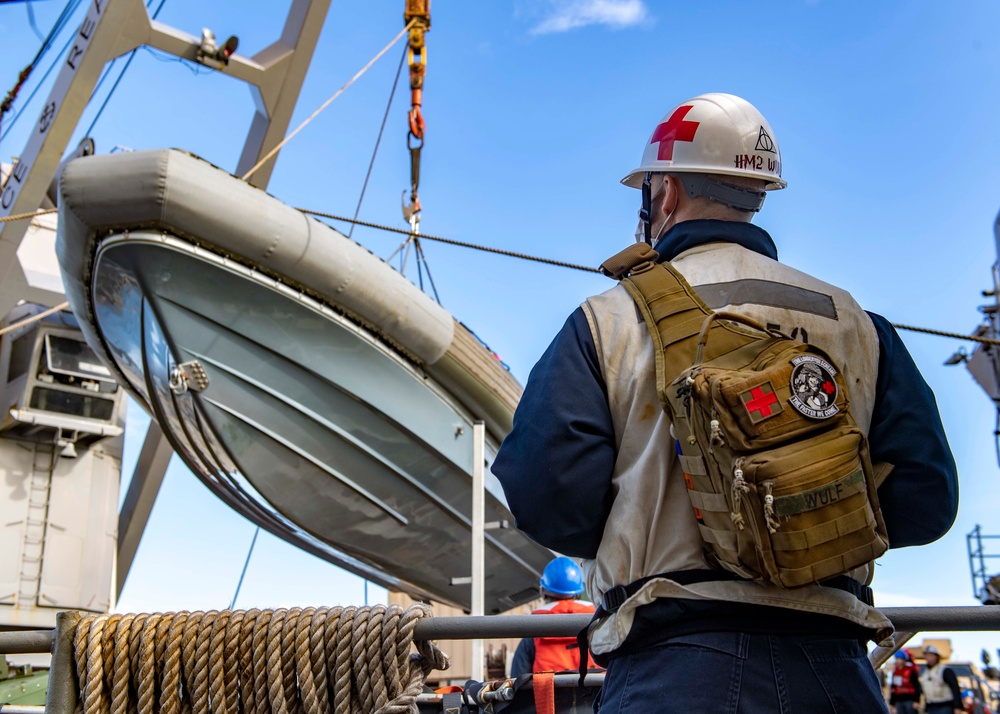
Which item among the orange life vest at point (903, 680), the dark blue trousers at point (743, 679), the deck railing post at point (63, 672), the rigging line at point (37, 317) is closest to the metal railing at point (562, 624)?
the deck railing post at point (63, 672)

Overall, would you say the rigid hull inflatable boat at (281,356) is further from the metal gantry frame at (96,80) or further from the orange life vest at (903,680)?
the orange life vest at (903,680)

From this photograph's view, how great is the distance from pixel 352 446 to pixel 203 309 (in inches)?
57.2

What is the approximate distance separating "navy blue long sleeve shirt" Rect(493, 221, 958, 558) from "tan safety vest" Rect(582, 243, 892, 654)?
0.03 m

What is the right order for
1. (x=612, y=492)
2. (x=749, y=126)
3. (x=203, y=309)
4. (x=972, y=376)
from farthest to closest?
1. (x=972, y=376)
2. (x=203, y=309)
3. (x=749, y=126)
4. (x=612, y=492)

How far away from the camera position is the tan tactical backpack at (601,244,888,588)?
1224 mm

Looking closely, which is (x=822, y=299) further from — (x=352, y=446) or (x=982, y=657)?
(x=982, y=657)

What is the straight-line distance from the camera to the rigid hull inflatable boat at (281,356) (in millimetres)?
5785

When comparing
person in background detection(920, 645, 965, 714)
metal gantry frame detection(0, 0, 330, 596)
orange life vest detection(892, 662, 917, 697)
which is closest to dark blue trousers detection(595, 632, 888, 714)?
metal gantry frame detection(0, 0, 330, 596)

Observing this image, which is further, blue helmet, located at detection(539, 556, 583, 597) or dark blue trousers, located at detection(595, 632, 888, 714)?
blue helmet, located at detection(539, 556, 583, 597)

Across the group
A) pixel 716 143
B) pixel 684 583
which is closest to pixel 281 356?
pixel 716 143

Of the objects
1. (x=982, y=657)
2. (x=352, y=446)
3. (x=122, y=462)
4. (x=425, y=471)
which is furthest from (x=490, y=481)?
(x=982, y=657)

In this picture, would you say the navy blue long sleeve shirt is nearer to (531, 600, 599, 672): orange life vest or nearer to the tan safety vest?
the tan safety vest

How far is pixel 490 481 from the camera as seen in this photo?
7562 millimetres

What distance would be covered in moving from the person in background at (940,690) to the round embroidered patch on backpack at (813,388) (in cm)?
761
